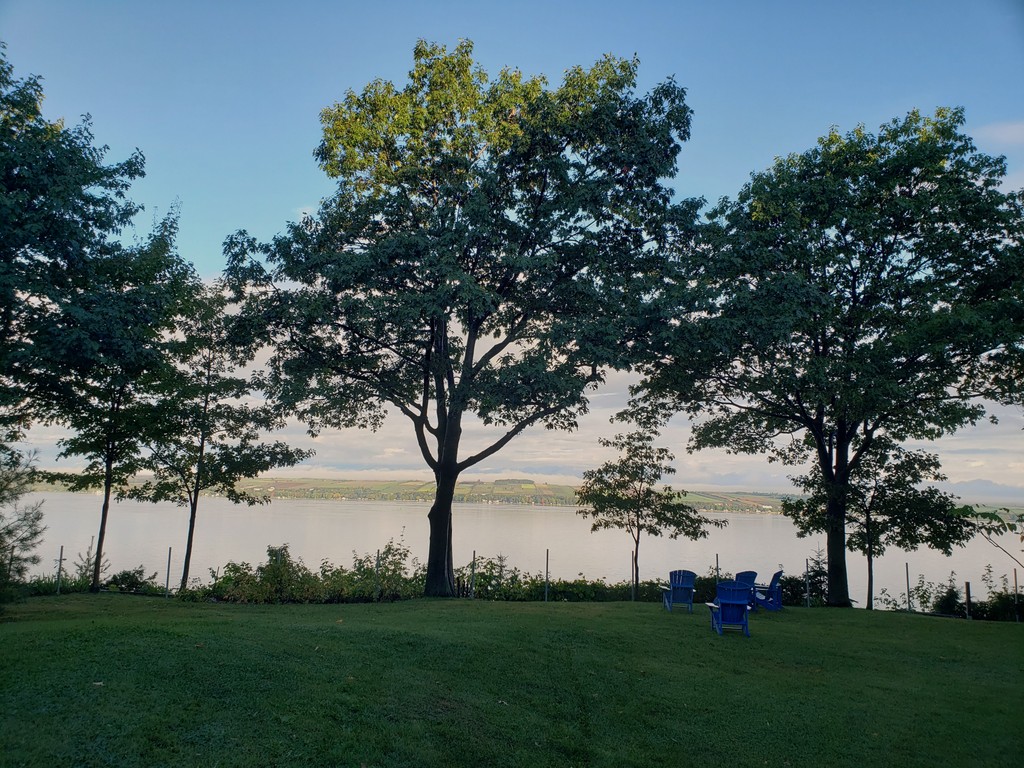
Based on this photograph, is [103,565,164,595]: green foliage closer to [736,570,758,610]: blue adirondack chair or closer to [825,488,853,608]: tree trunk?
[736,570,758,610]: blue adirondack chair

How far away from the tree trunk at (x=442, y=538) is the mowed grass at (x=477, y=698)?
5.95 m

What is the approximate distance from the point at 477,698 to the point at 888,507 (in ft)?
57.5

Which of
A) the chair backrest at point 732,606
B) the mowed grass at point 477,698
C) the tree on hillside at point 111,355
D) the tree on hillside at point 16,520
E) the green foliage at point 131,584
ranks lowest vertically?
the green foliage at point 131,584

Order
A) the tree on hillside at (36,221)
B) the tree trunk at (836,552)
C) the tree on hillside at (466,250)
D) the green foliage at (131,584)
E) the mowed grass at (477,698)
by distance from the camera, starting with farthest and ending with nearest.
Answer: the tree trunk at (836,552), the green foliage at (131,584), the tree on hillside at (466,250), the tree on hillside at (36,221), the mowed grass at (477,698)

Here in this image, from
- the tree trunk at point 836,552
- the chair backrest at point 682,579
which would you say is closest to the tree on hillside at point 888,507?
the tree trunk at point 836,552

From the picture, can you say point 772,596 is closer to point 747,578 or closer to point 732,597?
point 747,578

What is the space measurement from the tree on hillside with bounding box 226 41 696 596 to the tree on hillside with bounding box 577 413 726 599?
11.0ft

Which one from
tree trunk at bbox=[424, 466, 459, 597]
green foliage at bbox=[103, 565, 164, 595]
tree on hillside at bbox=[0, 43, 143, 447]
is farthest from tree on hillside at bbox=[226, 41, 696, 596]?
green foliage at bbox=[103, 565, 164, 595]

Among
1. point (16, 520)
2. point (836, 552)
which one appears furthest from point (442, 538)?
point (836, 552)

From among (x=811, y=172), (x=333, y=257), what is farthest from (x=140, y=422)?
(x=811, y=172)

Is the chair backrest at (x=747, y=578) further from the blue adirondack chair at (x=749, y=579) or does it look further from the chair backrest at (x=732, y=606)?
the chair backrest at (x=732, y=606)

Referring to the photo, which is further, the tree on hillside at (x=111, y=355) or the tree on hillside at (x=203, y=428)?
the tree on hillside at (x=203, y=428)

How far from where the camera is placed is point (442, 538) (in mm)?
18422

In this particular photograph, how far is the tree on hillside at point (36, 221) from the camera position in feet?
38.0
